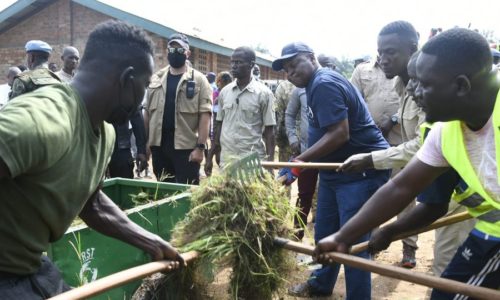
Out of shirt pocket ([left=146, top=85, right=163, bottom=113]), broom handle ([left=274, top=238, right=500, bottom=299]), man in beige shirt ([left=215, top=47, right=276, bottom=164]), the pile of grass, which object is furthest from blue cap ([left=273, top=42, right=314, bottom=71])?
shirt pocket ([left=146, top=85, right=163, bottom=113])

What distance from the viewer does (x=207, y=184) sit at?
124 inches

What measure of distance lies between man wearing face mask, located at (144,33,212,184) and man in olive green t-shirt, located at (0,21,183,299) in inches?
124

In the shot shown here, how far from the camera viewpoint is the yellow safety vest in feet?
6.66

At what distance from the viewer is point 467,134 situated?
212 centimetres

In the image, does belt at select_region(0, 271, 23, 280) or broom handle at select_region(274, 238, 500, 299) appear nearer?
belt at select_region(0, 271, 23, 280)

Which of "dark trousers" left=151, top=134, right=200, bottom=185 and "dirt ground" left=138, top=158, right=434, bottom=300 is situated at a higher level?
"dark trousers" left=151, top=134, right=200, bottom=185

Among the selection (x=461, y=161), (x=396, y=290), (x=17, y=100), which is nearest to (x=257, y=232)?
(x=461, y=161)

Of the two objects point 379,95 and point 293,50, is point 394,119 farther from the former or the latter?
point 293,50

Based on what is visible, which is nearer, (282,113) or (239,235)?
(239,235)

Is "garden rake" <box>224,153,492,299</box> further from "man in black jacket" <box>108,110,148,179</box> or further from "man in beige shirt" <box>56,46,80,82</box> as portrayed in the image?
"man in beige shirt" <box>56,46,80,82</box>

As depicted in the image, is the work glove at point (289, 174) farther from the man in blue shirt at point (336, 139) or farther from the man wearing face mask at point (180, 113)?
the man wearing face mask at point (180, 113)

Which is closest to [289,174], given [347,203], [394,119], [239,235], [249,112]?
[347,203]

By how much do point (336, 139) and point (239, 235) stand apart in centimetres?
117

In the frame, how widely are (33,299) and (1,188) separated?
54cm
